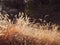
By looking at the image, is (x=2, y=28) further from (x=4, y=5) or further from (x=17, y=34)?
(x=4, y=5)

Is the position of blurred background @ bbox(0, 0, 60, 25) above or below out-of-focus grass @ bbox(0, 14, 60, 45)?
below

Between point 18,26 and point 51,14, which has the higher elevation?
point 18,26

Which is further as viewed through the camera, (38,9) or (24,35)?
(38,9)

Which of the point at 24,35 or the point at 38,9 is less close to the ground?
the point at 24,35

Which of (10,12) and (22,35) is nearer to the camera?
(22,35)

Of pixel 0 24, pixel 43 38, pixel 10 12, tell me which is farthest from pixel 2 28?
pixel 10 12

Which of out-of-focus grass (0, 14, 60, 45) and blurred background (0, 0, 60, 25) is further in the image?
blurred background (0, 0, 60, 25)

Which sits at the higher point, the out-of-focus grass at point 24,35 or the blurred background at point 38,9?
the out-of-focus grass at point 24,35

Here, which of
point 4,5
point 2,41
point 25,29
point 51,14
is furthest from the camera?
point 4,5

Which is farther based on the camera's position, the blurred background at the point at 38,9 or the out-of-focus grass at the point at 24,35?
the blurred background at the point at 38,9

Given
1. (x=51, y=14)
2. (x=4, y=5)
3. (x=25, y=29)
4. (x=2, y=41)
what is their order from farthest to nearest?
(x=4, y=5) < (x=51, y=14) < (x=25, y=29) < (x=2, y=41)

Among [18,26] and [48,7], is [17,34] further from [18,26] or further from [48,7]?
[48,7]
